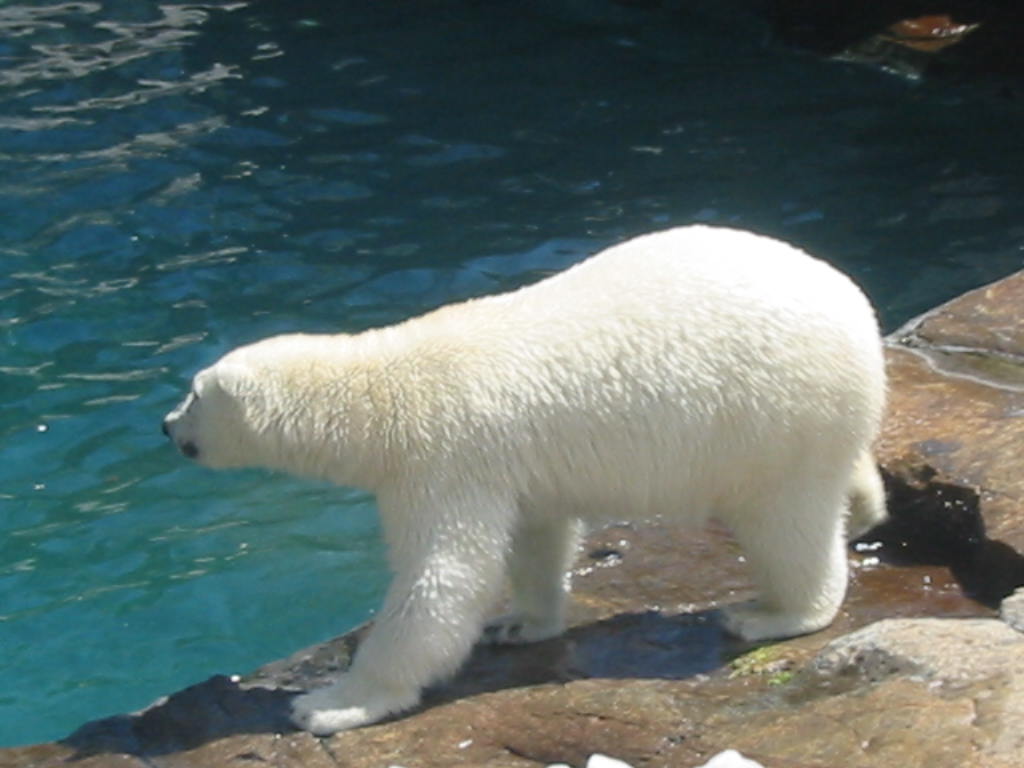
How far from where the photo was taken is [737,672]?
16.5ft

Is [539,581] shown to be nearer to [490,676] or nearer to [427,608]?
[490,676]

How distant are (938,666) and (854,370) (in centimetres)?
94

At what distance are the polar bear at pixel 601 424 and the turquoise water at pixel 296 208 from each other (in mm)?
2404

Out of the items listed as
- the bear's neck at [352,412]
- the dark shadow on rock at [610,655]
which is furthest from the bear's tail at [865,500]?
the bear's neck at [352,412]

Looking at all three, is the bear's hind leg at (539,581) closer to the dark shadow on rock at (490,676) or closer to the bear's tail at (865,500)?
the dark shadow on rock at (490,676)

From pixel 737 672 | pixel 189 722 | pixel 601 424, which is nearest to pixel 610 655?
pixel 737 672

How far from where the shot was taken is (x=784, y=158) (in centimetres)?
1174

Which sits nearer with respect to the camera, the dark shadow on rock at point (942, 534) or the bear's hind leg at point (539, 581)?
the bear's hind leg at point (539, 581)

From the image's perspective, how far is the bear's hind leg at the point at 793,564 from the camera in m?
5.02

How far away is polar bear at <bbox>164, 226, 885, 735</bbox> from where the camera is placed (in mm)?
4895

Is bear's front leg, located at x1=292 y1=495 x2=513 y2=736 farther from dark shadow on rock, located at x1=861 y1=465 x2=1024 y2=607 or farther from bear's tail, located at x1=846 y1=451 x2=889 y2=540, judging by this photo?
dark shadow on rock, located at x1=861 y1=465 x2=1024 y2=607

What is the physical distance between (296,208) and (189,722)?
6508mm

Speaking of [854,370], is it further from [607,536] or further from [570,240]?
[570,240]

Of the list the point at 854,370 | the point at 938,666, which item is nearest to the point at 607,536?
the point at 854,370
